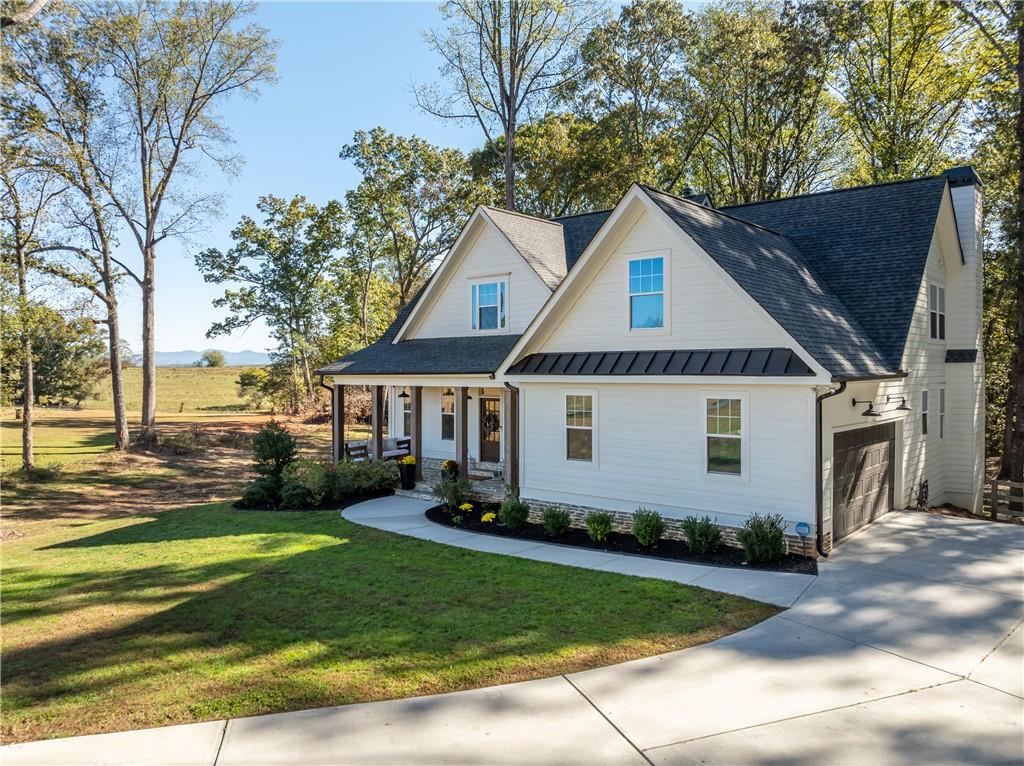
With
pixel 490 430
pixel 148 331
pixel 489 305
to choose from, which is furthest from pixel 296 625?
pixel 148 331

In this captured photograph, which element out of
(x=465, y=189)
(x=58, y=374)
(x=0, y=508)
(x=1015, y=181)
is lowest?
(x=0, y=508)

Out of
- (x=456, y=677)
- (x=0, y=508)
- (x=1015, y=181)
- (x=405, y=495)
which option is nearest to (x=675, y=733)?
(x=456, y=677)

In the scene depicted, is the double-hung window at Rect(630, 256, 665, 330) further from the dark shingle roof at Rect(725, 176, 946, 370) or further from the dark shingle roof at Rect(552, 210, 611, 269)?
the dark shingle roof at Rect(552, 210, 611, 269)

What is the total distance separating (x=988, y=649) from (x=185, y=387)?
70773 millimetres

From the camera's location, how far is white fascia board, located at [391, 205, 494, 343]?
711 inches

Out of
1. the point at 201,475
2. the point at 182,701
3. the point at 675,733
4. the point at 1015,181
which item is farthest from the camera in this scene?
the point at 201,475

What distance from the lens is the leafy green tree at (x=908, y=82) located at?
25906 millimetres

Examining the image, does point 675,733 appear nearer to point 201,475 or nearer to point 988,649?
point 988,649

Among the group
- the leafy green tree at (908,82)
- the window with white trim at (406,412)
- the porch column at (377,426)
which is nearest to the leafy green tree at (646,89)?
the leafy green tree at (908,82)

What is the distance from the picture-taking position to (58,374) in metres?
41.8

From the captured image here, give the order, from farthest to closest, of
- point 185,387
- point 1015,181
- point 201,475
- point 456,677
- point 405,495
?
point 185,387 < point 201,475 < point 1015,181 < point 405,495 < point 456,677

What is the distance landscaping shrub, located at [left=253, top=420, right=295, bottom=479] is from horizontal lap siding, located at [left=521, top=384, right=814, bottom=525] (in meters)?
7.07

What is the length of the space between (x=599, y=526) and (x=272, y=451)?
9.60m


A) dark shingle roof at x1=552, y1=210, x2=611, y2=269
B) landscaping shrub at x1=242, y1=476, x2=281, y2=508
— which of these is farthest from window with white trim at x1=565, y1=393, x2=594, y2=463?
landscaping shrub at x1=242, y1=476, x2=281, y2=508
